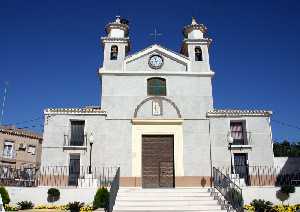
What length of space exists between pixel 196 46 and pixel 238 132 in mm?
6837

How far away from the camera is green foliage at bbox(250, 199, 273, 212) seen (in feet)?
56.9

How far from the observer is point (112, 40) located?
25.9 m

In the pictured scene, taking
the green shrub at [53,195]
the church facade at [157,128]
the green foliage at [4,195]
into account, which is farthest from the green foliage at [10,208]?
the church facade at [157,128]

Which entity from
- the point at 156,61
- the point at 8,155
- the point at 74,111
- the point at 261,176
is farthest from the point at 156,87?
the point at 8,155

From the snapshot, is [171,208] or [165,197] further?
[165,197]

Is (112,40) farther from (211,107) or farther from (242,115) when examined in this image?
(242,115)

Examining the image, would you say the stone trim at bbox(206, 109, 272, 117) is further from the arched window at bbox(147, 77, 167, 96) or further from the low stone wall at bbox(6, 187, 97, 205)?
the low stone wall at bbox(6, 187, 97, 205)

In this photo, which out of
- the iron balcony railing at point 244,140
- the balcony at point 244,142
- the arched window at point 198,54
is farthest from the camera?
the arched window at point 198,54

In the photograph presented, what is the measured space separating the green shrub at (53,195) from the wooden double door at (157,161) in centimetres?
546

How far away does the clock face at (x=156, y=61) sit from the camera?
25.2 meters

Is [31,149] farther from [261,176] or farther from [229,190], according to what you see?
[229,190]

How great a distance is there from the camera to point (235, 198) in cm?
1700

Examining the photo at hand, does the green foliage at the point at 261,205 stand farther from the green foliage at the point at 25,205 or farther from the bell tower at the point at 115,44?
the bell tower at the point at 115,44

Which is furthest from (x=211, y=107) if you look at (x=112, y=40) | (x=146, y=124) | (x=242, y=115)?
(x=112, y=40)
